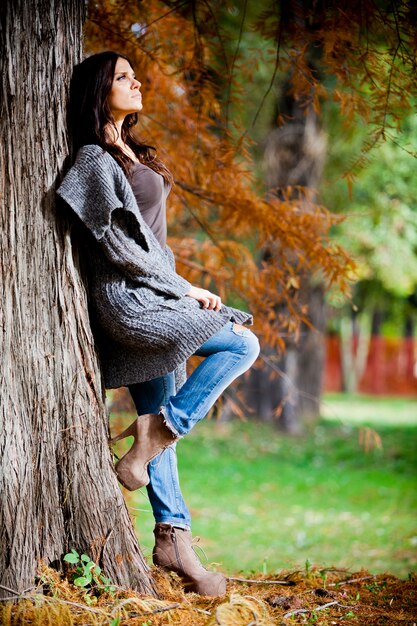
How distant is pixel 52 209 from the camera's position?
2.98m

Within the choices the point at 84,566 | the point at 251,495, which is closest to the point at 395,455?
the point at 251,495

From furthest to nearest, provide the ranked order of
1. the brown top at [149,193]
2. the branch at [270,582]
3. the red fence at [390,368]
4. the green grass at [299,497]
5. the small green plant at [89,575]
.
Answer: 1. the red fence at [390,368]
2. the green grass at [299,497]
3. the branch at [270,582]
4. the brown top at [149,193]
5. the small green plant at [89,575]

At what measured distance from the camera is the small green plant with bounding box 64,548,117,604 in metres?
2.88

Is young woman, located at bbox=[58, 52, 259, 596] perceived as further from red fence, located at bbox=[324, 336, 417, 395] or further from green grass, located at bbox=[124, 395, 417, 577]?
red fence, located at bbox=[324, 336, 417, 395]

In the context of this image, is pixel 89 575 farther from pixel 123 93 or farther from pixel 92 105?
pixel 123 93

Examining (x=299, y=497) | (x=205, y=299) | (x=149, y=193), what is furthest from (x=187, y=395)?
(x=299, y=497)

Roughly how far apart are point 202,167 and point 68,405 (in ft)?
6.73

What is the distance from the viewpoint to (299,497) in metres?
9.54

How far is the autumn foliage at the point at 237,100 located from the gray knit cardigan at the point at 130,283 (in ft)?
4.08

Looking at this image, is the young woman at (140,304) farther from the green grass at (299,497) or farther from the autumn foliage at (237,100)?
the green grass at (299,497)

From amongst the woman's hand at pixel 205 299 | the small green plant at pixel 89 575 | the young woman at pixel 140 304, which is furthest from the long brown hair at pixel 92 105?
the small green plant at pixel 89 575

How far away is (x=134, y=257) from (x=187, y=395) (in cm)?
60

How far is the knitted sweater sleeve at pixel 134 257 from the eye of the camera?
2.98 m

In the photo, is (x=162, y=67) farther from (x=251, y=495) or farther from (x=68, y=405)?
(x=251, y=495)
